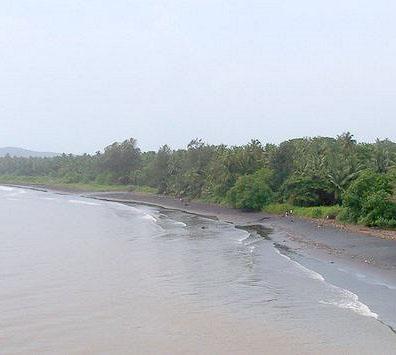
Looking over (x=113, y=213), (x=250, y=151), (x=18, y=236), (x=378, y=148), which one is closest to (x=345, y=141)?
(x=378, y=148)

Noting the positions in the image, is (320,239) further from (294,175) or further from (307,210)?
(294,175)

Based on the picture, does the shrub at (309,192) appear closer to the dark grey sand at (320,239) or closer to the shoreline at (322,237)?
the shoreline at (322,237)

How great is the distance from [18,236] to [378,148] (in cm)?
2975

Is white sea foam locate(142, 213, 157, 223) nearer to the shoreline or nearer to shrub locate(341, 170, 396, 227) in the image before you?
the shoreline

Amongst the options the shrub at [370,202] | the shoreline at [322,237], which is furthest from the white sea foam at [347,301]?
the shrub at [370,202]

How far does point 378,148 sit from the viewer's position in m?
48.6

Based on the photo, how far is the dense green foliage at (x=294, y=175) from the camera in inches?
1526

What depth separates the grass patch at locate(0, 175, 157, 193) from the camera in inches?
3485

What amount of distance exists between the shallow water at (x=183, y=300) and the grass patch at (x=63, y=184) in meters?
50.0

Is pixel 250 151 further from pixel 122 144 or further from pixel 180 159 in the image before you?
pixel 122 144

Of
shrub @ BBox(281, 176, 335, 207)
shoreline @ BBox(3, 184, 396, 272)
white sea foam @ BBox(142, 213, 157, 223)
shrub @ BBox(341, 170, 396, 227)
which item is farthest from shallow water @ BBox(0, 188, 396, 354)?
white sea foam @ BBox(142, 213, 157, 223)

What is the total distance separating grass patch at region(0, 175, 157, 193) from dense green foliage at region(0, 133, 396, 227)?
6158 millimetres

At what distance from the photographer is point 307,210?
151 feet

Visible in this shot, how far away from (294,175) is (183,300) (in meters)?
31.9
